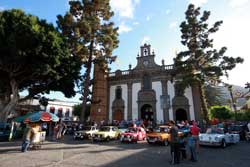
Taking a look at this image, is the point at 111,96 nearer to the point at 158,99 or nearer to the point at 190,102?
the point at 158,99

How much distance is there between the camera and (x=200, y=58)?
22953 millimetres

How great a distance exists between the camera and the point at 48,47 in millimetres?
18141

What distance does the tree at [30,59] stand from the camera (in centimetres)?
1677

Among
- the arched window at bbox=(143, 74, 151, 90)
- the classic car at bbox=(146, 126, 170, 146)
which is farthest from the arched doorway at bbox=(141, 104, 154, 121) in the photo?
the classic car at bbox=(146, 126, 170, 146)

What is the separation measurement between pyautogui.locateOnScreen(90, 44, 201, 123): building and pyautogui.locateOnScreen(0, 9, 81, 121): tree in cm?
664

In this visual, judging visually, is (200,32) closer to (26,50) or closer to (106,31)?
(106,31)

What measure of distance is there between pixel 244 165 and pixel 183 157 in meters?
2.44

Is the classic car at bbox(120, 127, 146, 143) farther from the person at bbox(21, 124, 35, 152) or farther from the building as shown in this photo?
the building

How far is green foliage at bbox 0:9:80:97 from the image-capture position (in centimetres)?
1672

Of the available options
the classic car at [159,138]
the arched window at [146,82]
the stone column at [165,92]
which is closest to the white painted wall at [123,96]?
the arched window at [146,82]

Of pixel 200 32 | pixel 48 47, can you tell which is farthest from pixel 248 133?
pixel 48 47

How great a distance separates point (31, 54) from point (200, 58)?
18.6m

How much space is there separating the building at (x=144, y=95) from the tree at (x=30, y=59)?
6.64 meters

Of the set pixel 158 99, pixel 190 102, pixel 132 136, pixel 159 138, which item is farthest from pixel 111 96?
pixel 159 138
